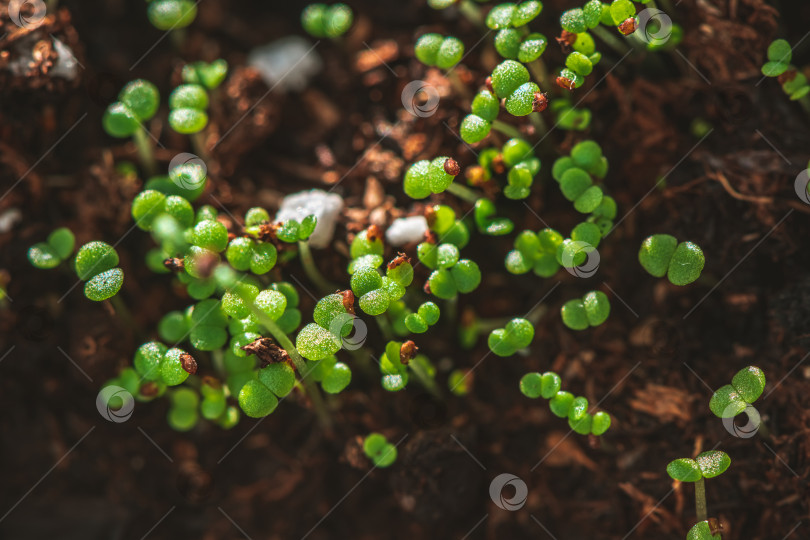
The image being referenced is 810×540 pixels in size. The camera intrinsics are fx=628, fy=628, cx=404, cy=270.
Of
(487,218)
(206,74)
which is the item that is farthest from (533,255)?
(206,74)

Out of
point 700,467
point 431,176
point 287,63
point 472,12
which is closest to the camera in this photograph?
point 700,467

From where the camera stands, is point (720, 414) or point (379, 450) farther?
point (379, 450)

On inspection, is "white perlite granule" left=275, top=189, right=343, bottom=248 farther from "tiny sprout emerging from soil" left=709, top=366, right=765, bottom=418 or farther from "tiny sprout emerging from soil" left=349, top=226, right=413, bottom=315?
"tiny sprout emerging from soil" left=709, top=366, right=765, bottom=418

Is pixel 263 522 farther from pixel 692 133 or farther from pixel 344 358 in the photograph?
pixel 692 133

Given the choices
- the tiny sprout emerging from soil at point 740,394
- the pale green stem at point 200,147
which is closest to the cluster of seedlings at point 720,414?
the tiny sprout emerging from soil at point 740,394

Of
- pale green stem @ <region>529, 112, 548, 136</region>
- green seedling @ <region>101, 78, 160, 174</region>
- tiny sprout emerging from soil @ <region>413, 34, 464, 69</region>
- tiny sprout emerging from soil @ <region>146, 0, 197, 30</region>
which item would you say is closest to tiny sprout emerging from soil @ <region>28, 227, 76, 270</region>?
green seedling @ <region>101, 78, 160, 174</region>

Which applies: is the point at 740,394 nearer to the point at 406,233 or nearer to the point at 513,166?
the point at 513,166

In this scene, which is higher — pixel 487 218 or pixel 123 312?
pixel 123 312
